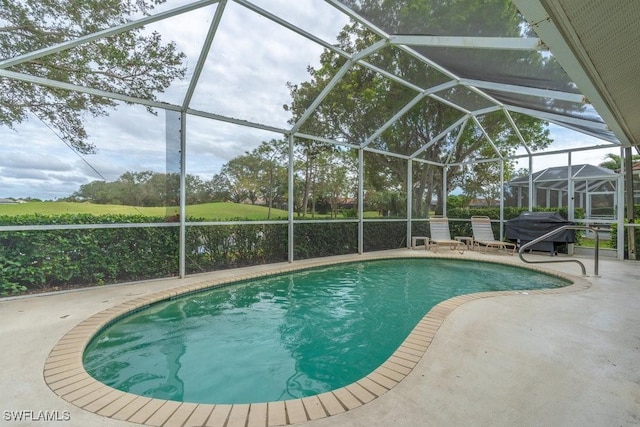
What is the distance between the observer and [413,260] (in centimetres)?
858

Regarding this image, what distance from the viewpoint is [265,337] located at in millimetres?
3451

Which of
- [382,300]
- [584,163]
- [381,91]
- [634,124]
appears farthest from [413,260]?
[584,163]

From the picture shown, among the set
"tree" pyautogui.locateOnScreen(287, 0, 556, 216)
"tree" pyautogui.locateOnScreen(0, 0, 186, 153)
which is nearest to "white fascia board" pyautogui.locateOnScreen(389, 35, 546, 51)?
"tree" pyautogui.locateOnScreen(287, 0, 556, 216)

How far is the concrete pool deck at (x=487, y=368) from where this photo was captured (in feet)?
6.03

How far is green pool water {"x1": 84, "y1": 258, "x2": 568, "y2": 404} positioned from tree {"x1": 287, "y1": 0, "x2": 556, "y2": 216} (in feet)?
13.4

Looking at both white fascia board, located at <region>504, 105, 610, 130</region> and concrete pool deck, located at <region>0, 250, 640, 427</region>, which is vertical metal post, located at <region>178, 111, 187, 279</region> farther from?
white fascia board, located at <region>504, 105, 610, 130</region>

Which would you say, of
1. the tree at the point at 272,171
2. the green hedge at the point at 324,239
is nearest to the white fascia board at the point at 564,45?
the tree at the point at 272,171

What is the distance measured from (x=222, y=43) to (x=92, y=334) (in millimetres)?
4401

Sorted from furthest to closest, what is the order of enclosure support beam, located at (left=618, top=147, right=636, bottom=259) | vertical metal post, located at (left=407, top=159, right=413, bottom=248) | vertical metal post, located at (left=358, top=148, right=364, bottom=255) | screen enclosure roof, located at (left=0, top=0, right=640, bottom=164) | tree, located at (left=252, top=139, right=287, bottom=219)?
vertical metal post, located at (left=407, top=159, right=413, bottom=248) → vertical metal post, located at (left=358, top=148, right=364, bottom=255) → enclosure support beam, located at (left=618, top=147, right=636, bottom=259) → tree, located at (left=252, top=139, right=287, bottom=219) → screen enclosure roof, located at (left=0, top=0, right=640, bottom=164)

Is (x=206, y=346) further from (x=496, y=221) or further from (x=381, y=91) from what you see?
(x=496, y=221)

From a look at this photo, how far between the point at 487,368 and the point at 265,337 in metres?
2.25

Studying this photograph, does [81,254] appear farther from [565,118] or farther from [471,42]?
[565,118]

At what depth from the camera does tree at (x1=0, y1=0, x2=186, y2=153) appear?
416 cm

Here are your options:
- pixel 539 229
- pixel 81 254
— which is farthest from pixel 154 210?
pixel 539 229
